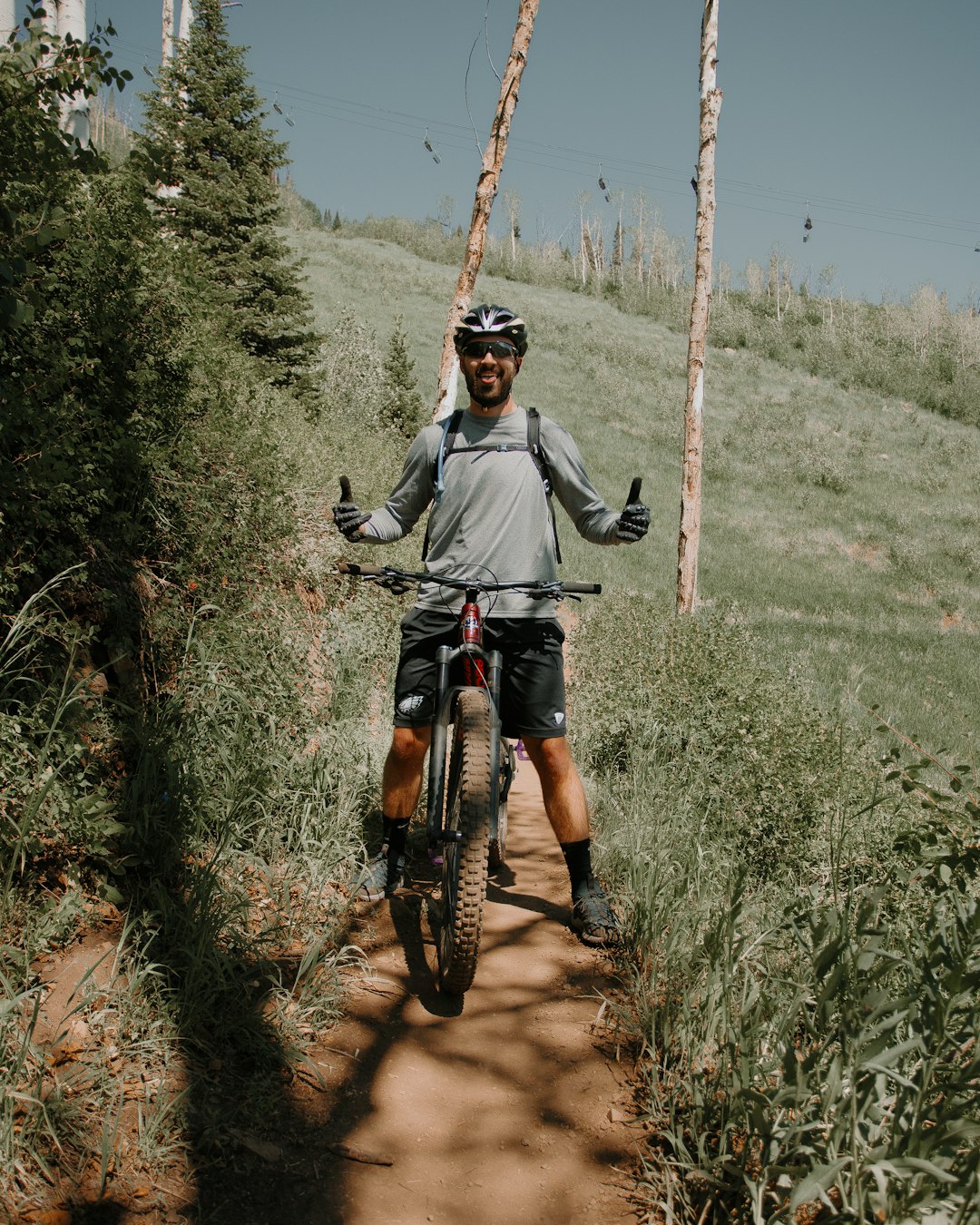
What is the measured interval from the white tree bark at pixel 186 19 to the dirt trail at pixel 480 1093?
61.0 ft

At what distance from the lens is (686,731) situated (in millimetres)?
6676

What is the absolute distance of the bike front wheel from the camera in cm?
300

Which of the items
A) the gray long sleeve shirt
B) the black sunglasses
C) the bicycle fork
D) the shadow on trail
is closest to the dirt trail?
the shadow on trail

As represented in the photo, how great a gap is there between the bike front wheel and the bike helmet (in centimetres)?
151

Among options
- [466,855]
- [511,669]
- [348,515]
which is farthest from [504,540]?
[466,855]

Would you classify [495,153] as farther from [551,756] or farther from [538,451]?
[551,756]

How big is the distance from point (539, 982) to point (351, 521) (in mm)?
2079

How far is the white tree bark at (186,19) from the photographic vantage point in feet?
53.8

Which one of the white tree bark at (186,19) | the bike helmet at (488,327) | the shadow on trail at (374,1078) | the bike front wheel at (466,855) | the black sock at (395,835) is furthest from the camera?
the white tree bark at (186,19)

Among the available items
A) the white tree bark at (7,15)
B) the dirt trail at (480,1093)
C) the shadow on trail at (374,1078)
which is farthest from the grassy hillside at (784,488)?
the white tree bark at (7,15)

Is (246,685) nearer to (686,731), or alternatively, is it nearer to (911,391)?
(686,731)

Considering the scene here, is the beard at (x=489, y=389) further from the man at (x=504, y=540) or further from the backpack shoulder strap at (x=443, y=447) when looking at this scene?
the backpack shoulder strap at (x=443, y=447)

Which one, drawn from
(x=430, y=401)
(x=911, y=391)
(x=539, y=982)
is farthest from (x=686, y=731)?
(x=911, y=391)

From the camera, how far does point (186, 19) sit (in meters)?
16.8
